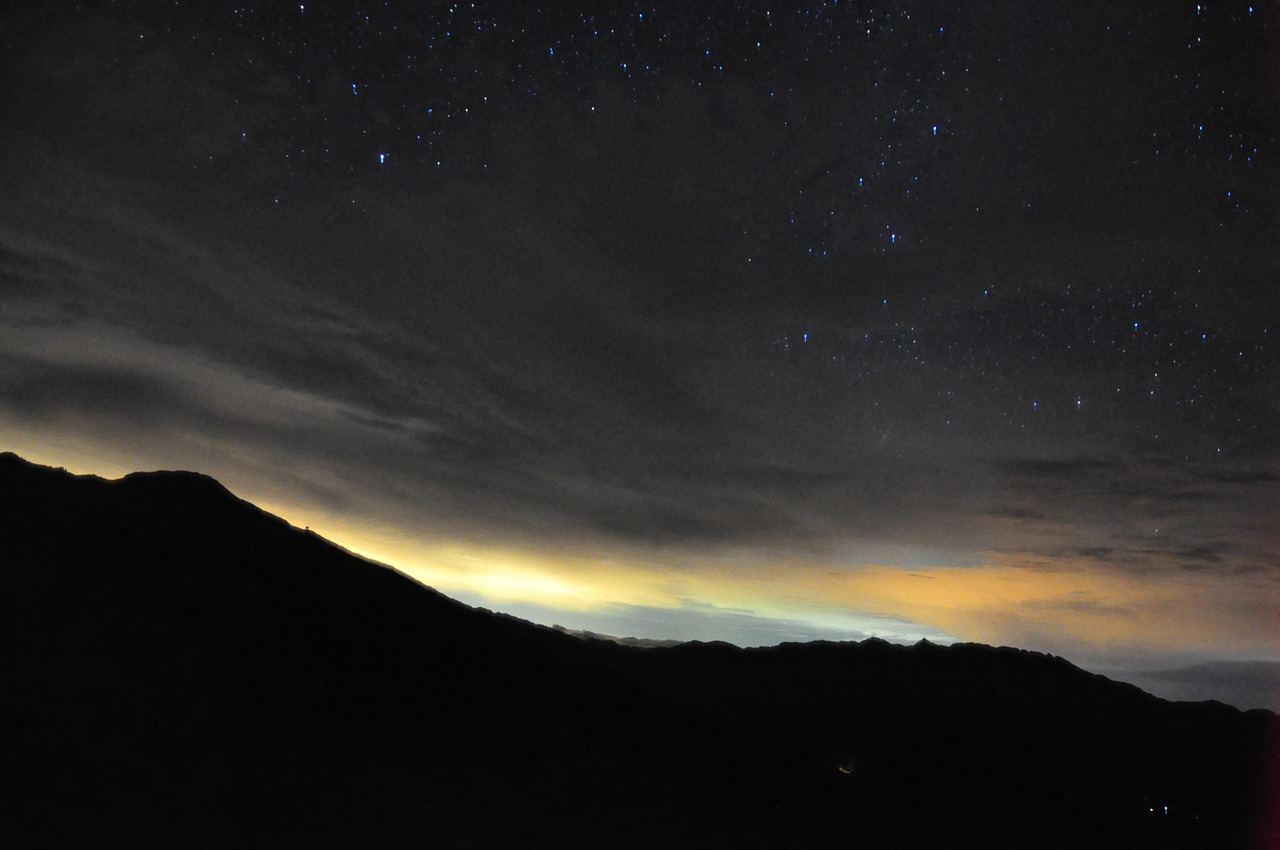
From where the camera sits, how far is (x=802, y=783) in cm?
3288

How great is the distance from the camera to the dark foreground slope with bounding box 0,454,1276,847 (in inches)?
757

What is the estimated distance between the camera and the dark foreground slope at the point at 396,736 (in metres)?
19.2

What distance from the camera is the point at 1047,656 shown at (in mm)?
72938

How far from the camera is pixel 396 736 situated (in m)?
26.1

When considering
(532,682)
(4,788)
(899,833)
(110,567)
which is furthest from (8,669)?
(899,833)

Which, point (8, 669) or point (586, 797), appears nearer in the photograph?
point (8, 669)

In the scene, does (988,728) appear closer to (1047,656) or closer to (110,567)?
(1047,656)

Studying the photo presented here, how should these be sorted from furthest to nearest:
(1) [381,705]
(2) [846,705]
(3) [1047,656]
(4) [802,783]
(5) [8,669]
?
(3) [1047,656] → (2) [846,705] → (4) [802,783] → (1) [381,705] → (5) [8,669]

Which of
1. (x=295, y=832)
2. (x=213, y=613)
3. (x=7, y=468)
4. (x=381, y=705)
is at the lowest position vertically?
(x=295, y=832)

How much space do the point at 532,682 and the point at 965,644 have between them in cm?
5536

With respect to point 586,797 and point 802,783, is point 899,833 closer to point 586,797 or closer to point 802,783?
point 802,783

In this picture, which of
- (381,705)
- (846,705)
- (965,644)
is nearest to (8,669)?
(381,705)

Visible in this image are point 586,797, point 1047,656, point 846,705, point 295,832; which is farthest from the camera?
point 1047,656

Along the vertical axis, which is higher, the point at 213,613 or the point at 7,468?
the point at 7,468
